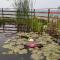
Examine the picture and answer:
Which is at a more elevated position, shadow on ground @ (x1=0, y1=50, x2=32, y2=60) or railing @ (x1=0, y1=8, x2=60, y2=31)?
railing @ (x1=0, y1=8, x2=60, y2=31)

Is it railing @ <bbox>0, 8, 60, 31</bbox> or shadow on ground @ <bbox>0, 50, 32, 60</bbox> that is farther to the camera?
railing @ <bbox>0, 8, 60, 31</bbox>

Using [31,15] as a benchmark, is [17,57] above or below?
below

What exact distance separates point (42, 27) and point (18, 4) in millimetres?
1926

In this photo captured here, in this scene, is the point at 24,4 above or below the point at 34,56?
above

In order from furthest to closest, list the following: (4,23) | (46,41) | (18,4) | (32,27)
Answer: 1. (4,23)
2. (18,4)
3. (32,27)
4. (46,41)

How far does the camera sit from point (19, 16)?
10.5 metres

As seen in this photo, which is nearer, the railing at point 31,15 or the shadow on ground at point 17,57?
the shadow on ground at point 17,57

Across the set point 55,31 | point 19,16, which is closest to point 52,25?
point 55,31

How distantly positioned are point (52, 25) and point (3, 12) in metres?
4.81

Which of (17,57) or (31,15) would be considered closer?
(17,57)

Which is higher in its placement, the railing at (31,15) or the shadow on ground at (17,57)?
the railing at (31,15)

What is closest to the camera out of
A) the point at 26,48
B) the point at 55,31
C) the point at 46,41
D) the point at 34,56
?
the point at 34,56

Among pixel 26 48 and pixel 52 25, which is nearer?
pixel 26 48

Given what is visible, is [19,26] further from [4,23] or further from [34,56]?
[34,56]
